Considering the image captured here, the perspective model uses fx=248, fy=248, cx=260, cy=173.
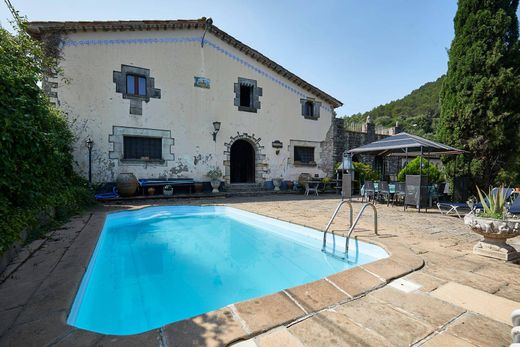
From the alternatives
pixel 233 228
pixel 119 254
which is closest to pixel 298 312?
pixel 119 254

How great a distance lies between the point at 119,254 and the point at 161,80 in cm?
818

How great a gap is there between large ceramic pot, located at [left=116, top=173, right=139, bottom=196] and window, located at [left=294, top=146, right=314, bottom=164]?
800 cm

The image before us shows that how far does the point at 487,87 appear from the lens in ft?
27.1

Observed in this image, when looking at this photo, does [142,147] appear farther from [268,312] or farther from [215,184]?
[268,312]


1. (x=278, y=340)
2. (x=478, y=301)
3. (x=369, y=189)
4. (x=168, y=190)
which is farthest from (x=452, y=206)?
(x=168, y=190)

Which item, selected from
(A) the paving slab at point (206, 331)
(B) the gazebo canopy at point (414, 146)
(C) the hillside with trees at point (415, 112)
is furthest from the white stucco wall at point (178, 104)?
(C) the hillside with trees at point (415, 112)

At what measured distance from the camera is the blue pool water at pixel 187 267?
2578 mm

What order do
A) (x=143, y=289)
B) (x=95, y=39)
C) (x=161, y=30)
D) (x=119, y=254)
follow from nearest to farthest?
(x=143, y=289), (x=119, y=254), (x=95, y=39), (x=161, y=30)

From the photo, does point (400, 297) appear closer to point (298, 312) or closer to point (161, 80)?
point (298, 312)

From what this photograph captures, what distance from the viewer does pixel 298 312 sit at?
1.90 meters

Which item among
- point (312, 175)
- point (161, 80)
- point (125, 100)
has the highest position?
point (161, 80)

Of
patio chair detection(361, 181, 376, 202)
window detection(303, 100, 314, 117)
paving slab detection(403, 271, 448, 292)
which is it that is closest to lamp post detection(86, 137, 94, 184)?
patio chair detection(361, 181, 376, 202)

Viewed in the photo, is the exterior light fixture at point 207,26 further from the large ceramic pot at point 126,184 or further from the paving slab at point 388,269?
the paving slab at point 388,269

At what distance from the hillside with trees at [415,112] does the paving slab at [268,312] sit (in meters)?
38.2
